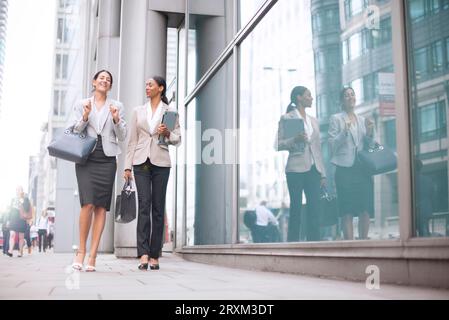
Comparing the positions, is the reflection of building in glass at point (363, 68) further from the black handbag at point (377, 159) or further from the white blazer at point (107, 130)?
the white blazer at point (107, 130)

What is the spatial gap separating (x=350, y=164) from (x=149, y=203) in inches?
80.3

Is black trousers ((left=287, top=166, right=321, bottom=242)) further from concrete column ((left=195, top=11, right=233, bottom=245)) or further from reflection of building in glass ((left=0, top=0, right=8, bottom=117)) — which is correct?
reflection of building in glass ((left=0, top=0, right=8, bottom=117))

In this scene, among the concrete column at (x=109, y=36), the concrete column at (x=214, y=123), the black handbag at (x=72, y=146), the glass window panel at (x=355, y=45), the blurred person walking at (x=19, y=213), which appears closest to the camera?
the glass window panel at (x=355, y=45)

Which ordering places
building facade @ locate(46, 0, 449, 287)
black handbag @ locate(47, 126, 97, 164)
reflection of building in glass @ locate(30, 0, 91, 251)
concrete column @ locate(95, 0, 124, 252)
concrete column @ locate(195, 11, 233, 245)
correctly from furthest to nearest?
reflection of building in glass @ locate(30, 0, 91, 251), concrete column @ locate(95, 0, 124, 252), concrete column @ locate(195, 11, 233, 245), black handbag @ locate(47, 126, 97, 164), building facade @ locate(46, 0, 449, 287)

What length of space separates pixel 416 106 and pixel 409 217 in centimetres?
59

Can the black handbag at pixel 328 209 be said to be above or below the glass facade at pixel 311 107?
below

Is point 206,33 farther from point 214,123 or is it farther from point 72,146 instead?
point 72,146

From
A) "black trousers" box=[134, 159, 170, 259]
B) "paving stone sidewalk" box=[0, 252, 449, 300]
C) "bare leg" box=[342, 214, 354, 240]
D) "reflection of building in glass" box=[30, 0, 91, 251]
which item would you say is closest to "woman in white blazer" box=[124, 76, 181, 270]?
"black trousers" box=[134, 159, 170, 259]

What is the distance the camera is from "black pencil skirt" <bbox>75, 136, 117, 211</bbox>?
17.0ft

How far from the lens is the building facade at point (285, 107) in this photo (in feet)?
10.7

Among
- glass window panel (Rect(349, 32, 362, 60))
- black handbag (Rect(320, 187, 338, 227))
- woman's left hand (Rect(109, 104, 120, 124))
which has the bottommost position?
black handbag (Rect(320, 187, 338, 227))

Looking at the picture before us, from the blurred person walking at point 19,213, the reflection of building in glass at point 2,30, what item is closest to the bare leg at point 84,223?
the reflection of building in glass at point 2,30

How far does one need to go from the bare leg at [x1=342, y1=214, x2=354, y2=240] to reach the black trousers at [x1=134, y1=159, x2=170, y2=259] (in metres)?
→ 1.91
